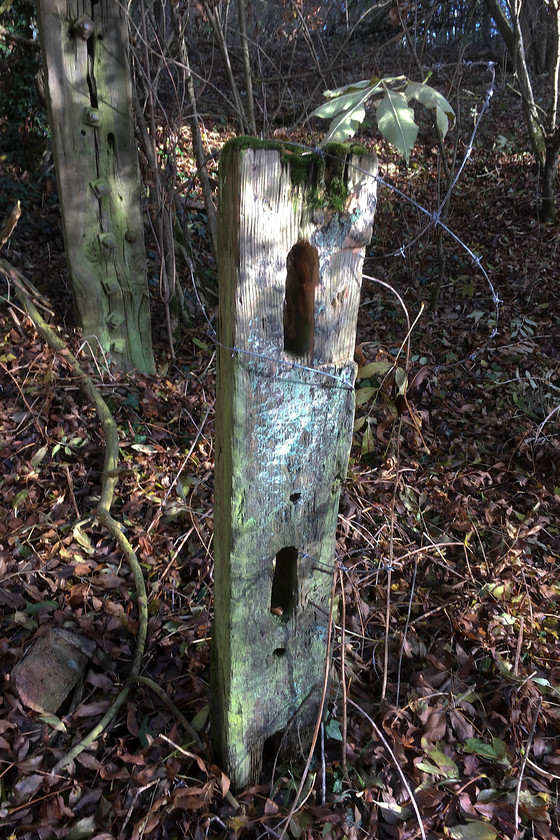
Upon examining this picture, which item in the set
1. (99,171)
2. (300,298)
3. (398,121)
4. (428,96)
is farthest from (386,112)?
(99,171)

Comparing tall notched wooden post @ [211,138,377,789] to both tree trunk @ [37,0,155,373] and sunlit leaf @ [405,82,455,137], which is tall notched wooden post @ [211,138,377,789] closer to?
sunlit leaf @ [405,82,455,137]

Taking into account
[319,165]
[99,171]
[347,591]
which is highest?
[99,171]

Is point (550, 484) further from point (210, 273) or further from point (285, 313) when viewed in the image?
point (210, 273)

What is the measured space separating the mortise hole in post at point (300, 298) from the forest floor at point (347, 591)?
495mm

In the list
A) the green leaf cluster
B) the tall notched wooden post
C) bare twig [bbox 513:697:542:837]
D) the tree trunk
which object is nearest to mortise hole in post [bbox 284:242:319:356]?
the tall notched wooden post

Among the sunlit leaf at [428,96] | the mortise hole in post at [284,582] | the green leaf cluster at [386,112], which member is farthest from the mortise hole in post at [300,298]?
the mortise hole in post at [284,582]

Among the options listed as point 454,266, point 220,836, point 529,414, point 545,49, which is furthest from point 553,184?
point 220,836

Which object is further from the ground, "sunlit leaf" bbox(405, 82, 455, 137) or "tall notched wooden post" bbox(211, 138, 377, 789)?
"sunlit leaf" bbox(405, 82, 455, 137)

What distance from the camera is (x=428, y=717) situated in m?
2.19

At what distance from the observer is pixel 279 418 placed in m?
1.48

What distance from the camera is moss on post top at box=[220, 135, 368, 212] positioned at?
1199 mm

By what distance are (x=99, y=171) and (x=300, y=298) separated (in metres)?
2.82

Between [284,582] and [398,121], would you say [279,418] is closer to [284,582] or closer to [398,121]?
[284,582]

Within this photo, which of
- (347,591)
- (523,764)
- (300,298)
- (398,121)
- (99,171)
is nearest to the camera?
(398,121)
